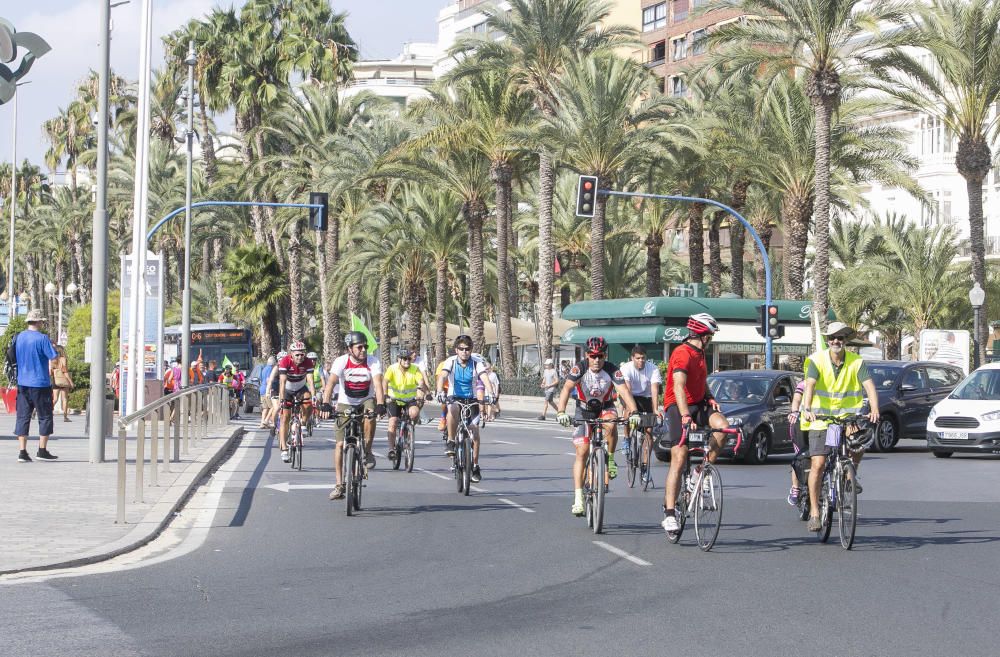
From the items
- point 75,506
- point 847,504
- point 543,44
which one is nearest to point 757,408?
point 847,504

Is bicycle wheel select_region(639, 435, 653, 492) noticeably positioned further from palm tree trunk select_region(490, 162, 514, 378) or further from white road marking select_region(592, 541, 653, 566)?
palm tree trunk select_region(490, 162, 514, 378)

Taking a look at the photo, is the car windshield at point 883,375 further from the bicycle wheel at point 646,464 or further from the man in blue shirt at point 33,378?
the man in blue shirt at point 33,378

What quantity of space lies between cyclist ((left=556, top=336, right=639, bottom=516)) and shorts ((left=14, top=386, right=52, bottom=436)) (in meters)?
8.31

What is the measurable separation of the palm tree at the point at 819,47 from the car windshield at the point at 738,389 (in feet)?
48.4

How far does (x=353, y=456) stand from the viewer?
1419 cm

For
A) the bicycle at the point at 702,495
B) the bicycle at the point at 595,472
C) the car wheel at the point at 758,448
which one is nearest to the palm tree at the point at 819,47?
the car wheel at the point at 758,448

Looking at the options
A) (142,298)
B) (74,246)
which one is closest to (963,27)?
(142,298)

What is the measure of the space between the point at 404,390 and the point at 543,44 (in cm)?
2859

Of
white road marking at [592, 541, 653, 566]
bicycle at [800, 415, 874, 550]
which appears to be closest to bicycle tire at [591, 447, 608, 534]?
white road marking at [592, 541, 653, 566]

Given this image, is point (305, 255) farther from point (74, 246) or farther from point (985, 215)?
point (985, 215)

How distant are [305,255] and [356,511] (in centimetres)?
6256

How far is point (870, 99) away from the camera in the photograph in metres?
42.6

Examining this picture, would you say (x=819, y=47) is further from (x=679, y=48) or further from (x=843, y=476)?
(x=679, y=48)

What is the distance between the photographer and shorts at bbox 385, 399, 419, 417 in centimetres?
1906
